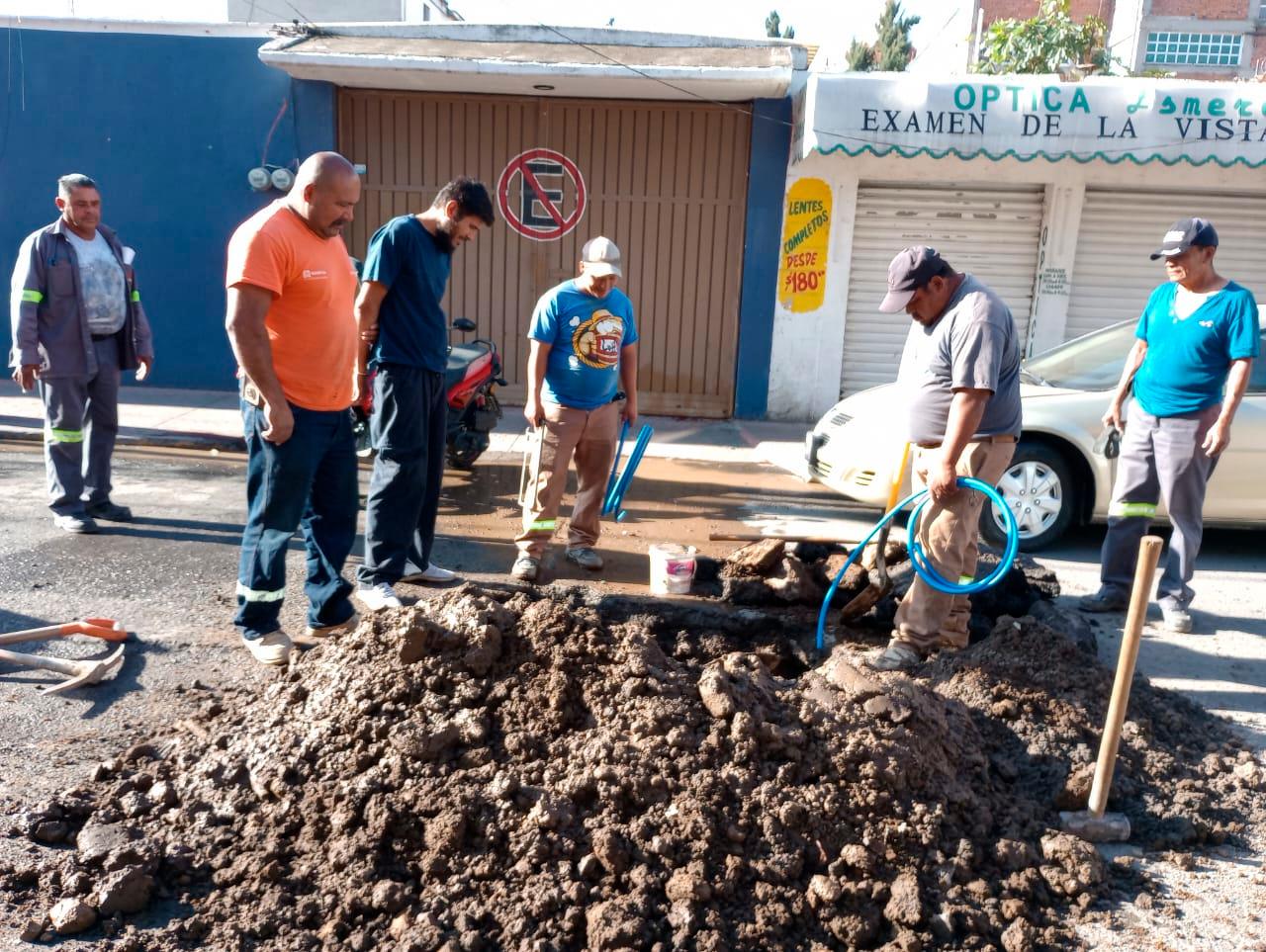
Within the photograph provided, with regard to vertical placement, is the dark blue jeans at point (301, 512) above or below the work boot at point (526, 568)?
above

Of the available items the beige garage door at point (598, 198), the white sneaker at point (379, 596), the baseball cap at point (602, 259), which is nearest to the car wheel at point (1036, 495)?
the baseball cap at point (602, 259)

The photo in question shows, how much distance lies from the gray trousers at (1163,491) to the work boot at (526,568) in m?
3.07

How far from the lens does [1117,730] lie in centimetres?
345

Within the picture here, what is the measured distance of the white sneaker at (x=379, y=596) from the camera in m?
5.08

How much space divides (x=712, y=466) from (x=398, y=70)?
16.2 ft

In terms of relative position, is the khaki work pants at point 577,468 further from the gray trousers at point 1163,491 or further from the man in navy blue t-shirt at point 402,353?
the gray trousers at point 1163,491

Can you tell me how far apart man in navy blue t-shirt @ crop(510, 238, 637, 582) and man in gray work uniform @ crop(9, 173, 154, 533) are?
2.77 metres

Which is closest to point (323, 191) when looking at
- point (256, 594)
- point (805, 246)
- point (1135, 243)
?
point (256, 594)

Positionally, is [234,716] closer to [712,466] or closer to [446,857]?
[446,857]

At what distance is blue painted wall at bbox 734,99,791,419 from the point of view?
11.4m

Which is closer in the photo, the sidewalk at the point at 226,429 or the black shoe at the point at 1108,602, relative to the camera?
the black shoe at the point at 1108,602

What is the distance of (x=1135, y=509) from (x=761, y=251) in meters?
6.58

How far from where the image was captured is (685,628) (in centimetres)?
520

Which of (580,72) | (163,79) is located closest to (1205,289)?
(580,72)
